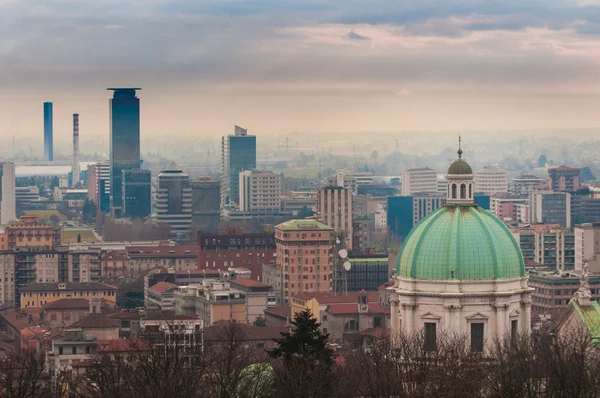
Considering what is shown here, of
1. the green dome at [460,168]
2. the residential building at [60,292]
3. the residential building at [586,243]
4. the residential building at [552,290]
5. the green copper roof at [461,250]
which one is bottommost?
the residential building at [60,292]

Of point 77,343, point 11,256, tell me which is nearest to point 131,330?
point 77,343

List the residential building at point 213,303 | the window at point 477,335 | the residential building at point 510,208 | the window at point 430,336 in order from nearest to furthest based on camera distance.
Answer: the window at point 430,336
the window at point 477,335
the residential building at point 213,303
the residential building at point 510,208

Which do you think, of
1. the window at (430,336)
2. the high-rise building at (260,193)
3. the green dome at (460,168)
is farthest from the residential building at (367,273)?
the high-rise building at (260,193)

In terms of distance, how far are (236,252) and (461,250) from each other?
70312 millimetres

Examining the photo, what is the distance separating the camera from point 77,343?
69.9 meters

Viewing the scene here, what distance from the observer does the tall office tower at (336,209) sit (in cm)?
12925

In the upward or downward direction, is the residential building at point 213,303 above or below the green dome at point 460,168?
below

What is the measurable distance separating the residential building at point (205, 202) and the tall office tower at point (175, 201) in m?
0.49

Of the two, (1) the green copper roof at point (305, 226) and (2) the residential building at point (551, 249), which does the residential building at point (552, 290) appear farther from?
(2) the residential building at point (551, 249)

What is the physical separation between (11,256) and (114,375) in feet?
239

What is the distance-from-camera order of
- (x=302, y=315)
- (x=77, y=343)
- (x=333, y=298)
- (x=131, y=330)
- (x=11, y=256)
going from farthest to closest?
(x=11, y=256) < (x=333, y=298) < (x=131, y=330) < (x=77, y=343) < (x=302, y=315)

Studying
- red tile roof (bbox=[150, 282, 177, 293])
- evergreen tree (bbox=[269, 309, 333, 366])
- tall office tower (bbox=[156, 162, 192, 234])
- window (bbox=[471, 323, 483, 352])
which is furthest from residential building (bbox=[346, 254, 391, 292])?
evergreen tree (bbox=[269, 309, 333, 366])

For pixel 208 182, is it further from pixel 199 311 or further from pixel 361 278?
pixel 199 311

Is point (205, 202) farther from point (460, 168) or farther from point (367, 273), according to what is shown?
point (460, 168)
